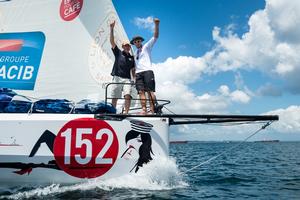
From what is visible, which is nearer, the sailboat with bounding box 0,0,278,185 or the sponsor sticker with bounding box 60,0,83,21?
the sailboat with bounding box 0,0,278,185

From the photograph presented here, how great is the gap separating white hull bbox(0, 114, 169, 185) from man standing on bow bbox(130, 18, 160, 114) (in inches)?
34.2

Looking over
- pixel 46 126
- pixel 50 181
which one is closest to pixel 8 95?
pixel 46 126

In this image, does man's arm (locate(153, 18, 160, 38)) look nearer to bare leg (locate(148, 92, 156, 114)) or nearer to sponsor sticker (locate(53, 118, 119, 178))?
bare leg (locate(148, 92, 156, 114))

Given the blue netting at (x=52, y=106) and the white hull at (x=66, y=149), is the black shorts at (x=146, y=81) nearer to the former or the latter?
the white hull at (x=66, y=149)

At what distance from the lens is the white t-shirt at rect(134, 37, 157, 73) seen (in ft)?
23.9

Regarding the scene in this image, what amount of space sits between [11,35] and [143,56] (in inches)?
128

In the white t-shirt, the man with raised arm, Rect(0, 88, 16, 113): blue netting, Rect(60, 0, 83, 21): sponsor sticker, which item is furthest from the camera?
Rect(60, 0, 83, 21): sponsor sticker

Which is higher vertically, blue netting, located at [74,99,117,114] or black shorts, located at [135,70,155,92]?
black shorts, located at [135,70,155,92]

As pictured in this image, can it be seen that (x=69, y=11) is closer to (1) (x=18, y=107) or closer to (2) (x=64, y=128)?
(1) (x=18, y=107)

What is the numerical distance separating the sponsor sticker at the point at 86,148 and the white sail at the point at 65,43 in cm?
177

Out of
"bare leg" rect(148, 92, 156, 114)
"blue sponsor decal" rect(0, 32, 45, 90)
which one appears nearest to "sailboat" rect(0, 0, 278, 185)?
"blue sponsor decal" rect(0, 32, 45, 90)

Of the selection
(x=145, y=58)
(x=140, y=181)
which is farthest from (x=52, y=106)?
(x=140, y=181)

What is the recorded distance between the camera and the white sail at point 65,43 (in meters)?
8.10

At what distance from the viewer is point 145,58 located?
23.9ft
